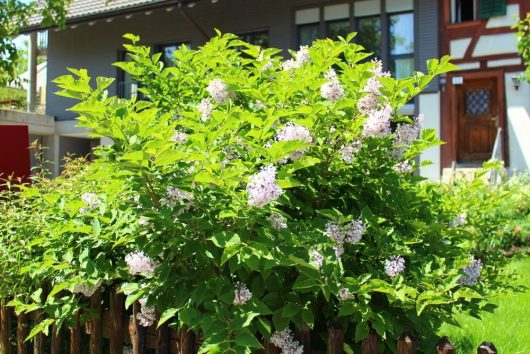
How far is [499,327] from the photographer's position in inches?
169

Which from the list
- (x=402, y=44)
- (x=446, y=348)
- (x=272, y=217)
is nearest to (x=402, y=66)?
(x=402, y=44)

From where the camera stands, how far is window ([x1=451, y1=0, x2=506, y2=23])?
42.9 feet

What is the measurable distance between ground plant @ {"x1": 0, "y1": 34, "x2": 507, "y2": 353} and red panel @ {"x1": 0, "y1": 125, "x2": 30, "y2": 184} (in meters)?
2.02

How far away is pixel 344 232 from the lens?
1.97 meters

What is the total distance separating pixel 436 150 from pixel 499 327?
31.8 ft

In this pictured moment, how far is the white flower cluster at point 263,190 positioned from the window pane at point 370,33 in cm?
1333

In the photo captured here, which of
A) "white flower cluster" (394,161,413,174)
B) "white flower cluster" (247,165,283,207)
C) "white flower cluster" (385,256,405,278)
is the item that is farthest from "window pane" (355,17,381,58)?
"white flower cluster" (247,165,283,207)

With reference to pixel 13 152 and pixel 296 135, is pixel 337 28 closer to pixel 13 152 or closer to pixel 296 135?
pixel 13 152

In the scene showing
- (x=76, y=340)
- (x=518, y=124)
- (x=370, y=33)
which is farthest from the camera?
(x=370, y=33)

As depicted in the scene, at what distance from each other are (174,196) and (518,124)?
12.8 metres

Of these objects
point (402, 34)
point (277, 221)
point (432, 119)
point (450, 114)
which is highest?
point (402, 34)

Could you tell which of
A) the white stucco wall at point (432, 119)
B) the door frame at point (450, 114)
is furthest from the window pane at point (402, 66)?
the door frame at point (450, 114)

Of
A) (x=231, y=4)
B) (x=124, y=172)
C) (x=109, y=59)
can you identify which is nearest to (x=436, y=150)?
(x=231, y=4)

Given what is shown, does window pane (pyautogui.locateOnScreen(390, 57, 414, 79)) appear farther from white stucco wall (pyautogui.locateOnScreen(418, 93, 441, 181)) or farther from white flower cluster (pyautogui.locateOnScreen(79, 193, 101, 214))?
white flower cluster (pyautogui.locateOnScreen(79, 193, 101, 214))
